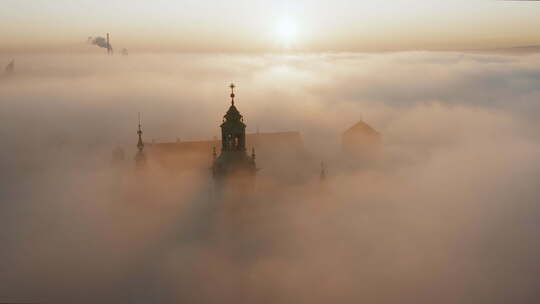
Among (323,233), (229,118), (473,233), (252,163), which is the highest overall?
(229,118)

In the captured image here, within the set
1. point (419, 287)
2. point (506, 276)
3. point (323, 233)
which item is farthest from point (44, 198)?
point (506, 276)

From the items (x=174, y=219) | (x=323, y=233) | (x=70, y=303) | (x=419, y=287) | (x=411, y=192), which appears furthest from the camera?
(x=411, y=192)

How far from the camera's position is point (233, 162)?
152 feet

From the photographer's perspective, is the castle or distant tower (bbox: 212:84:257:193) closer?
distant tower (bbox: 212:84:257:193)

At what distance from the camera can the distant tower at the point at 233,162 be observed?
45938mm

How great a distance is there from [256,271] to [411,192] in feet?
219

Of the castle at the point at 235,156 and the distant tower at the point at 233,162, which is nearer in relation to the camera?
the distant tower at the point at 233,162

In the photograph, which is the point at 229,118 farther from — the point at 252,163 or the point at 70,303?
the point at 70,303

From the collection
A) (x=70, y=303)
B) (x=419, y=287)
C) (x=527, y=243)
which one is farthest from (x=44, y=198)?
(x=527, y=243)

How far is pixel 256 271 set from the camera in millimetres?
48812

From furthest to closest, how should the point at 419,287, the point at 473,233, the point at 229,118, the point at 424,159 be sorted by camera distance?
the point at 424,159, the point at 473,233, the point at 419,287, the point at 229,118

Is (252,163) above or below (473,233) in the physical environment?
above

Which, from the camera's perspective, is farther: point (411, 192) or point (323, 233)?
point (411, 192)

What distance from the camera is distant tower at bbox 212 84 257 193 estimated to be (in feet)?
151
